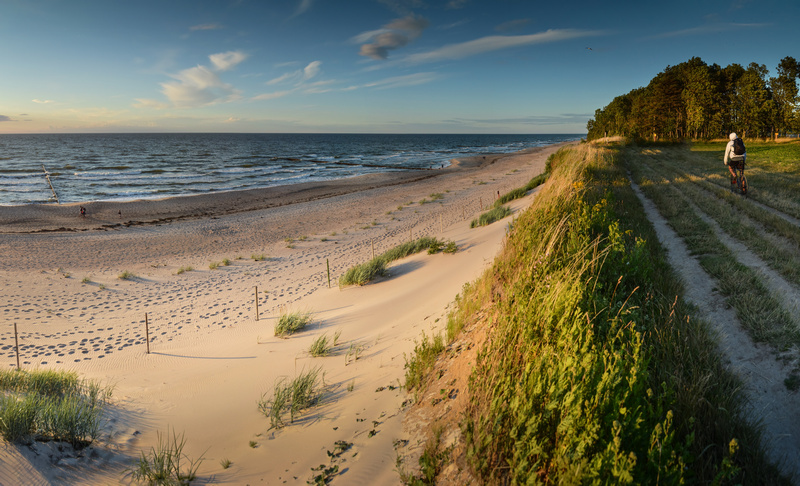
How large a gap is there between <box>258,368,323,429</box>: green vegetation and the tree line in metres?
54.1

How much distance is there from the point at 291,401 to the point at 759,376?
514 centimetres

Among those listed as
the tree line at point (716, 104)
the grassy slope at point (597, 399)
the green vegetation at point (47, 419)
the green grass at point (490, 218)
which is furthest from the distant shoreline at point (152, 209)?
the tree line at point (716, 104)

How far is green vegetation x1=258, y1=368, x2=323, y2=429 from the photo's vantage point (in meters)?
4.59

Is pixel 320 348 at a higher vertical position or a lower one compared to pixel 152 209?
lower

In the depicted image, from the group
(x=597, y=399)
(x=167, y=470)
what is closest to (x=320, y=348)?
(x=167, y=470)

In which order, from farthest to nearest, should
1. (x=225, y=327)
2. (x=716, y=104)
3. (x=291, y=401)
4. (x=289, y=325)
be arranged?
(x=716, y=104), (x=225, y=327), (x=289, y=325), (x=291, y=401)

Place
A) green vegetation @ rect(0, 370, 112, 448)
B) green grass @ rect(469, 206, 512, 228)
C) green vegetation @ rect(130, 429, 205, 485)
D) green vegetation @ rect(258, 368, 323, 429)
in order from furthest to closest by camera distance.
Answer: green grass @ rect(469, 206, 512, 228), green vegetation @ rect(258, 368, 323, 429), green vegetation @ rect(0, 370, 112, 448), green vegetation @ rect(130, 429, 205, 485)

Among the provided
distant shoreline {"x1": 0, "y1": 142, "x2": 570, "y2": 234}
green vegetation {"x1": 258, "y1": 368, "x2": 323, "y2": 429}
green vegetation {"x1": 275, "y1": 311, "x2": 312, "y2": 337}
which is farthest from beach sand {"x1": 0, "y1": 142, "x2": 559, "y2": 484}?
distant shoreline {"x1": 0, "y1": 142, "x2": 570, "y2": 234}

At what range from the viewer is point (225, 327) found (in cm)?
966

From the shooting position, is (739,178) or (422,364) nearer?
(422,364)

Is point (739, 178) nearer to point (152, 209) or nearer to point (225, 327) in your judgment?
point (225, 327)

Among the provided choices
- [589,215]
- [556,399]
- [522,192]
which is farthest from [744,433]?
[522,192]

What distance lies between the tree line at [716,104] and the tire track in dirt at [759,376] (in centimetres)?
5086

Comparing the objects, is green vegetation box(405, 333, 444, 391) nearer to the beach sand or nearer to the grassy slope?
the beach sand
